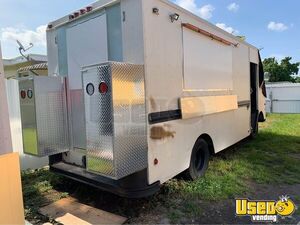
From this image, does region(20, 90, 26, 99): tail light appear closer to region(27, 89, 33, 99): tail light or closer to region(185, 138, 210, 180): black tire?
region(27, 89, 33, 99): tail light

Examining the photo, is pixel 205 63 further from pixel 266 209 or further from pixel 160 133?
pixel 266 209

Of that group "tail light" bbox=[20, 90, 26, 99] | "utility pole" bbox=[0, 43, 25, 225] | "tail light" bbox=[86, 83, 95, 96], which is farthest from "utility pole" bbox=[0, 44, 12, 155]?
"tail light" bbox=[20, 90, 26, 99]

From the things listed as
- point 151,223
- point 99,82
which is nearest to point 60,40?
point 99,82

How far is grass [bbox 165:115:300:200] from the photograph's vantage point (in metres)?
4.21

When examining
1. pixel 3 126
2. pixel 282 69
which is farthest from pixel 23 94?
pixel 282 69

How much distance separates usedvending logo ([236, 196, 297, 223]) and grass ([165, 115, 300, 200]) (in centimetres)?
30

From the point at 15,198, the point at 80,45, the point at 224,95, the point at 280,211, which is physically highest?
the point at 80,45

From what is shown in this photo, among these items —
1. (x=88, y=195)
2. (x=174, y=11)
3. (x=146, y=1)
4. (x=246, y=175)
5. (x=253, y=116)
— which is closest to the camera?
(x=146, y=1)

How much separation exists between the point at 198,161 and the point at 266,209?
140 cm

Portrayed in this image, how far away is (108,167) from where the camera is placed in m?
3.05

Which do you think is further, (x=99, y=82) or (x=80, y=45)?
(x=80, y=45)

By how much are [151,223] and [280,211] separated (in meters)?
1.81

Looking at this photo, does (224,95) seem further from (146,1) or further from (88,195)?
(88,195)

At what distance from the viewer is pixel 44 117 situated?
12.7ft
